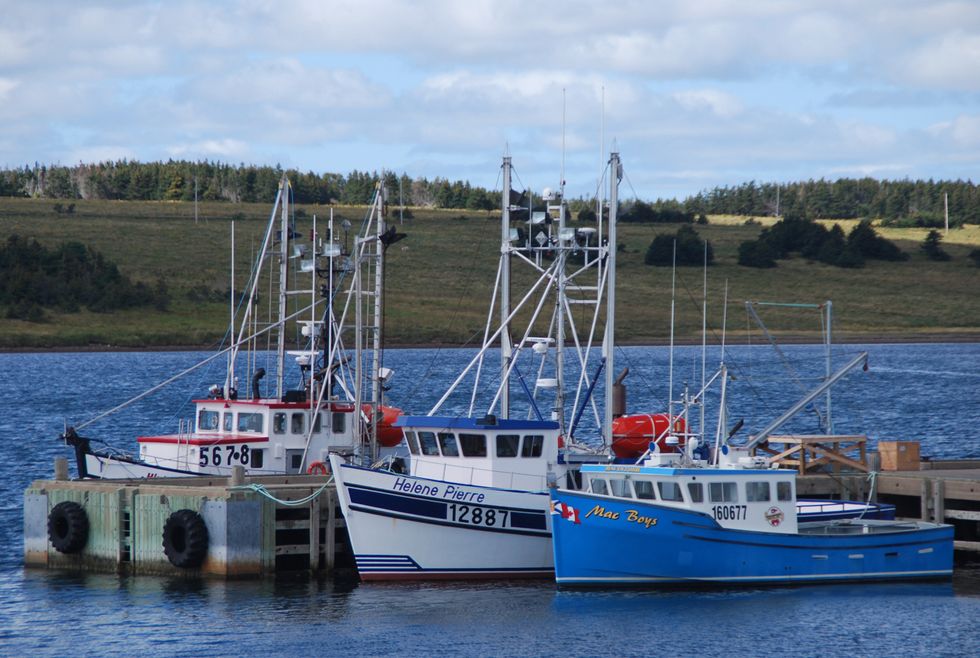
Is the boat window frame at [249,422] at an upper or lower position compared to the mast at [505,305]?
lower

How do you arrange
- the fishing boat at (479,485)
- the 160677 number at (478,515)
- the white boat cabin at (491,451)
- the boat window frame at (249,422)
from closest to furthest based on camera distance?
the fishing boat at (479,485) < the 160677 number at (478,515) < the white boat cabin at (491,451) < the boat window frame at (249,422)

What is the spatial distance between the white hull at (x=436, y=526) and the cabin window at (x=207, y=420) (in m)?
8.29

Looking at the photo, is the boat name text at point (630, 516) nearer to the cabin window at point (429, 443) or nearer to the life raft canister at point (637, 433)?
the cabin window at point (429, 443)

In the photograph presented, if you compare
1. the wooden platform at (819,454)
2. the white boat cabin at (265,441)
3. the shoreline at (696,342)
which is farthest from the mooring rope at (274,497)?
the shoreline at (696,342)

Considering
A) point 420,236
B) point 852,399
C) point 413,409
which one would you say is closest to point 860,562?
point 413,409

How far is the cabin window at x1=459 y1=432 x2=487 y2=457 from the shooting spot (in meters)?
34.5

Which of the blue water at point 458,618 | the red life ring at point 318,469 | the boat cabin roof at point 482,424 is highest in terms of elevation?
the boat cabin roof at point 482,424

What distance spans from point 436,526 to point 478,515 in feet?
3.01

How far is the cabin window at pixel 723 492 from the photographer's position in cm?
3247

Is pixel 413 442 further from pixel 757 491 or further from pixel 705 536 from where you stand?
pixel 757 491

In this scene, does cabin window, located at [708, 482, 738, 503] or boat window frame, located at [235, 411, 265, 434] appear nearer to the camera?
cabin window, located at [708, 482, 738, 503]

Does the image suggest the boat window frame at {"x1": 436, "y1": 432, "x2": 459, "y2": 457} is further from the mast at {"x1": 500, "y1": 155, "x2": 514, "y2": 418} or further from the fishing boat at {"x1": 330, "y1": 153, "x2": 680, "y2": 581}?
the mast at {"x1": 500, "y1": 155, "x2": 514, "y2": 418}

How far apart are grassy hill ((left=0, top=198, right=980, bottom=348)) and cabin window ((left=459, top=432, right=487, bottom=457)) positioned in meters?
80.1

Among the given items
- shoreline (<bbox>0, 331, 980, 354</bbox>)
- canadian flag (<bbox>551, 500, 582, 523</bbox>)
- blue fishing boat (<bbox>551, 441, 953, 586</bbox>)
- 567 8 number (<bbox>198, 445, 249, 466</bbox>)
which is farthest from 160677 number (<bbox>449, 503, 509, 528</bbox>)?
shoreline (<bbox>0, 331, 980, 354</bbox>)
